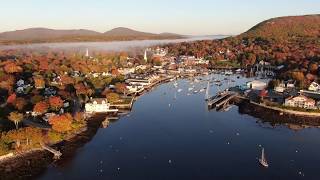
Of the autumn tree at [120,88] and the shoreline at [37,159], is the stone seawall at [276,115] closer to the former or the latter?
the autumn tree at [120,88]

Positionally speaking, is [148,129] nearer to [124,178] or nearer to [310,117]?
[124,178]

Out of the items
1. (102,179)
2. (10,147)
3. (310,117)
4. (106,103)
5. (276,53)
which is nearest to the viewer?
(102,179)

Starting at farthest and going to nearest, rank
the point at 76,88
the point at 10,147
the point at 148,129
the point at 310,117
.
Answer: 1. the point at 76,88
2. the point at 310,117
3. the point at 148,129
4. the point at 10,147

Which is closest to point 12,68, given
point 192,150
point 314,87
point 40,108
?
point 40,108

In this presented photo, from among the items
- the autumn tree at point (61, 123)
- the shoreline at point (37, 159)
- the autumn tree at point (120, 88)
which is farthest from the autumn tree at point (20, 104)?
the autumn tree at point (120, 88)

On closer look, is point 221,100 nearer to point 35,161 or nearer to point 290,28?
point 35,161

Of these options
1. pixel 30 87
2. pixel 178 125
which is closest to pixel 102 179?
pixel 178 125
